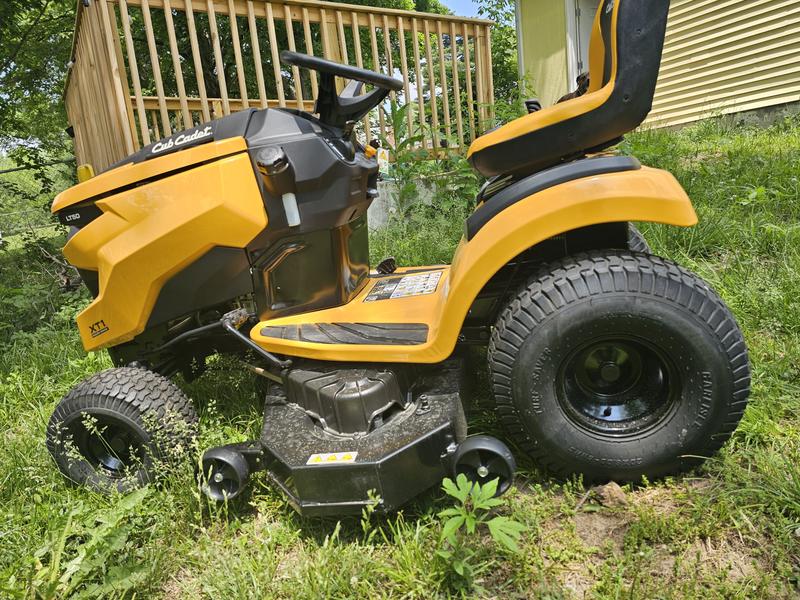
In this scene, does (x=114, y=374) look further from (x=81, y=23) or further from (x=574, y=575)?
(x=81, y=23)

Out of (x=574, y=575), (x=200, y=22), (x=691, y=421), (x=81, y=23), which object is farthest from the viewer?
(x=200, y=22)

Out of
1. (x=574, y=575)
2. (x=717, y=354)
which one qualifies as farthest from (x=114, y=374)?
(x=717, y=354)

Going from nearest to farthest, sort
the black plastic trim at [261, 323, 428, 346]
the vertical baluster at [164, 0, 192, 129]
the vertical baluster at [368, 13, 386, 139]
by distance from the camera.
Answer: the black plastic trim at [261, 323, 428, 346] → the vertical baluster at [164, 0, 192, 129] → the vertical baluster at [368, 13, 386, 139]

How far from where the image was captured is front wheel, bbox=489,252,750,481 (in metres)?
1.44

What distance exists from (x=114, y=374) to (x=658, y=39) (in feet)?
6.47

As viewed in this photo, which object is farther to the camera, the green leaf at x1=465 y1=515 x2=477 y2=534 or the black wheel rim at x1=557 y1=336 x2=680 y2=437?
the black wheel rim at x1=557 y1=336 x2=680 y2=437

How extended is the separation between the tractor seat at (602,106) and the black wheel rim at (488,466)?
0.85 m

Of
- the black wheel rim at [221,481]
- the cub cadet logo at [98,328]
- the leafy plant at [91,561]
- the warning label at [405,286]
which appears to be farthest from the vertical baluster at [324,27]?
the leafy plant at [91,561]

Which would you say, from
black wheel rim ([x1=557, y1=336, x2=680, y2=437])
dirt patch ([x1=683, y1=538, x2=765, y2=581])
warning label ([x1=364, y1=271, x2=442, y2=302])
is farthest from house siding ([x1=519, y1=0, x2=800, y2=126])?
dirt patch ([x1=683, y1=538, x2=765, y2=581])

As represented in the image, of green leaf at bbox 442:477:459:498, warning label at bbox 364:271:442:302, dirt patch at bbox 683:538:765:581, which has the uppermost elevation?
warning label at bbox 364:271:442:302

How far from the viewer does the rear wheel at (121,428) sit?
182 cm

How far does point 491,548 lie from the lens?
145 centimetres

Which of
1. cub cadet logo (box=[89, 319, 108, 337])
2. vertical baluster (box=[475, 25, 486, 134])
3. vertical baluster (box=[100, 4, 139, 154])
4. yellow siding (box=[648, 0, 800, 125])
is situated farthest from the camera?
yellow siding (box=[648, 0, 800, 125])

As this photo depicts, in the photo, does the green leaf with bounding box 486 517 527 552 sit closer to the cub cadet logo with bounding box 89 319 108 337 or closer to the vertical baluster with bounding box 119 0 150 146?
the cub cadet logo with bounding box 89 319 108 337
